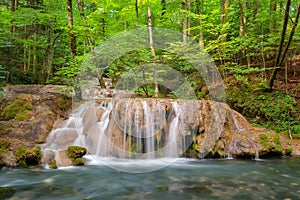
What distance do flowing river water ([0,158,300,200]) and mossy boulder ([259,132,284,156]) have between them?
0.87 meters

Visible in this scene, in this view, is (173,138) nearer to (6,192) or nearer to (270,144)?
(270,144)

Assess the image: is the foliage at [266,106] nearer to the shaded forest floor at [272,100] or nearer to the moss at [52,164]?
the shaded forest floor at [272,100]

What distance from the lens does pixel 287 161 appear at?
6.31 m

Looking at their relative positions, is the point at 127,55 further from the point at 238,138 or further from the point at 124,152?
the point at 238,138

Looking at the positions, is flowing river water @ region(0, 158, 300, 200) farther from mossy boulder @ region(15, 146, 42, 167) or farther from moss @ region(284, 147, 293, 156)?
moss @ region(284, 147, 293, 156)

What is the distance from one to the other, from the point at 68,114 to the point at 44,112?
2.93ft

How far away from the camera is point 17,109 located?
7.56 m

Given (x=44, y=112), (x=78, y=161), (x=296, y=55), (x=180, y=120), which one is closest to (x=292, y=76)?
(x=296, y=55)

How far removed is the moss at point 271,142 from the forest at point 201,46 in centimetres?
125

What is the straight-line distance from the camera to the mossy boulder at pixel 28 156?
17.6ft

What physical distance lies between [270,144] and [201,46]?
504 centimetres

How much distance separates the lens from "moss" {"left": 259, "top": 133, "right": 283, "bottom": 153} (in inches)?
272

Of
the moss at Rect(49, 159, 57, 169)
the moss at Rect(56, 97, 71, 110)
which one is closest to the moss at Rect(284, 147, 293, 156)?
the moss at Rect(49, 159, 57, 169)

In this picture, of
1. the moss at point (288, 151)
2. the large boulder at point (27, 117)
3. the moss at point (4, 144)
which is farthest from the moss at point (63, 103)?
the moss at point (288, 151)
